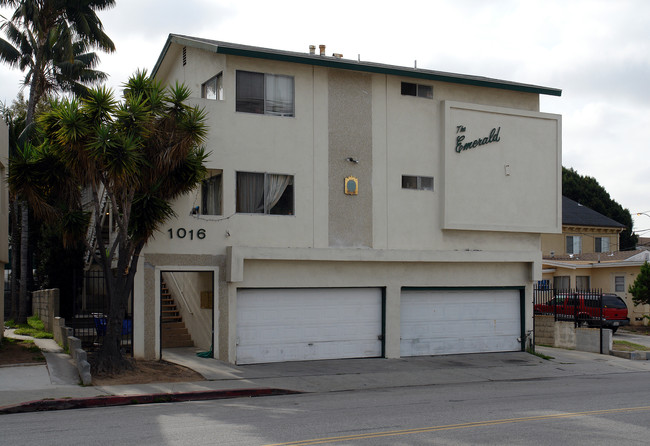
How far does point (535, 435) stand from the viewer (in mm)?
10148

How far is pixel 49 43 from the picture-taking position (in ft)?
93.4

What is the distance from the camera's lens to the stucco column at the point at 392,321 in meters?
20.8

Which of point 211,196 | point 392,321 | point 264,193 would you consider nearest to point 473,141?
point 392,321

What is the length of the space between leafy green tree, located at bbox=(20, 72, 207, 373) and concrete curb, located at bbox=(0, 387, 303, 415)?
7.47 feet

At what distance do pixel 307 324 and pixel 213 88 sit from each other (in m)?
7.27

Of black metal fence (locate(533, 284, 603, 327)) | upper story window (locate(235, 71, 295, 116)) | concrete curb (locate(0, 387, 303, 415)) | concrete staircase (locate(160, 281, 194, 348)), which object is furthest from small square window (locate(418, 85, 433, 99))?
concrete curb (locate(0, 387, 303, 415))

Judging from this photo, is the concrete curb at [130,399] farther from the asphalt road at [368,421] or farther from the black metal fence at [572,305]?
the black metal fence at [572,305]

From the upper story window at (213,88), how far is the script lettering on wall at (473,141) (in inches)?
294

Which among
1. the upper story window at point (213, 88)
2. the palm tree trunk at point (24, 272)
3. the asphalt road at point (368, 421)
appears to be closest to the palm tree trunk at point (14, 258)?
the palm tree trunk at point (24, 272)

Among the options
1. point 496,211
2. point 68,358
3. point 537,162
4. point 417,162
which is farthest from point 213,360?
point 537,162

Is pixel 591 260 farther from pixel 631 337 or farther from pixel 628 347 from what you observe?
pixel 628 347

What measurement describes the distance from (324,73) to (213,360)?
28.3 feet

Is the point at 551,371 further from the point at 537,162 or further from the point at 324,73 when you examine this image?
the point at 324,73

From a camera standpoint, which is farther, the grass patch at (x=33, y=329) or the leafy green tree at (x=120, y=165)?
the grass patch at (x=33, y=329)
